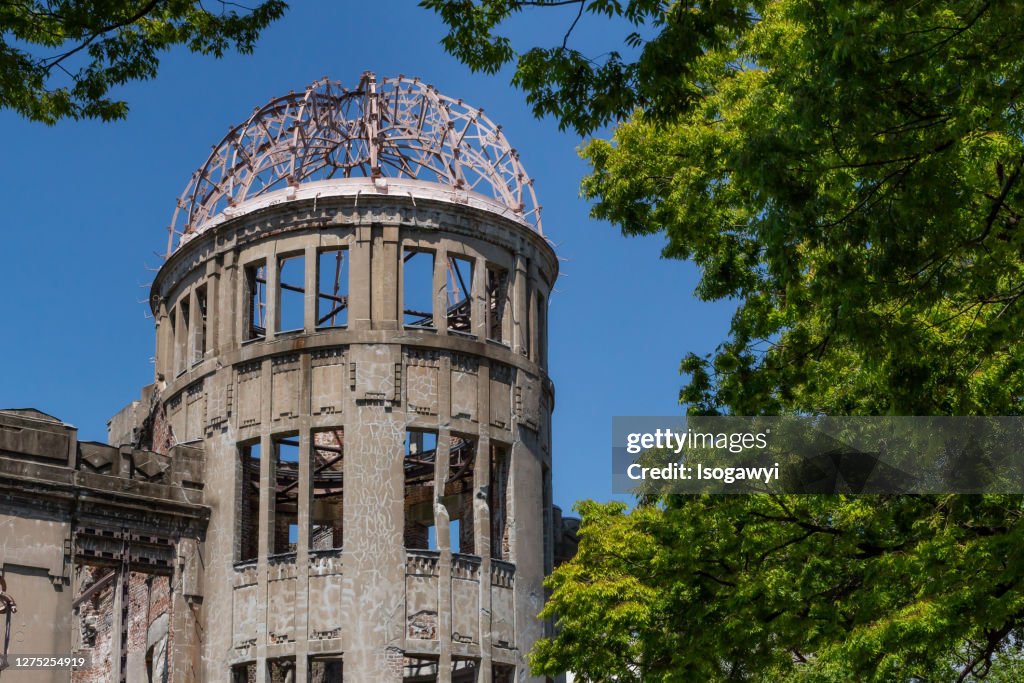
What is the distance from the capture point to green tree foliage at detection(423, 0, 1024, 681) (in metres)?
15.8

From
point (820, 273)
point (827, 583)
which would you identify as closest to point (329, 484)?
point (827, 583)

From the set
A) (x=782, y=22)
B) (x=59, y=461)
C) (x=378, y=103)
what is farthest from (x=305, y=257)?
(x=782, y=22)

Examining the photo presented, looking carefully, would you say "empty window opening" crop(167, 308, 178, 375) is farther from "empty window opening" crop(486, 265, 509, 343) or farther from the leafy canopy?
the leafy canopy

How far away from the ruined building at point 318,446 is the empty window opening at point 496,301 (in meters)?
0.08

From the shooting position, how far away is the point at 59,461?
33781mm

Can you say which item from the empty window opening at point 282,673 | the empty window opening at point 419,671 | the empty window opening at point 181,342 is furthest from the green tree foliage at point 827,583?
the empty window opening at point 181,342

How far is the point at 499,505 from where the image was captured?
3706 cm

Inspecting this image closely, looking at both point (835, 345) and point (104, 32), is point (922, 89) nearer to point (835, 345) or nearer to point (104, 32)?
point (835, 345)

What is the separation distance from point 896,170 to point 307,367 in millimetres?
21250

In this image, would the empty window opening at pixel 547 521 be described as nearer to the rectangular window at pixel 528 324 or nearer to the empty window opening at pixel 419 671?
the rectangular window at pixel 528 324

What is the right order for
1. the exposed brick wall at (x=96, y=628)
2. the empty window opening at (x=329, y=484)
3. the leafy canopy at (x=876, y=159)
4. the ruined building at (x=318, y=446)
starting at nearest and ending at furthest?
the leafy canopy at (x=876, y=159) → the ruined building at (x=318, y=446) → the exposed brick wall at (x=96, y=628) → the empty window opening at (x=329, y=484)
